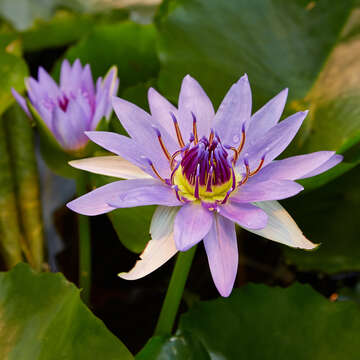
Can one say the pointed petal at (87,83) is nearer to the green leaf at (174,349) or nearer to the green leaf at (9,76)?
the green leaf at (9,76)

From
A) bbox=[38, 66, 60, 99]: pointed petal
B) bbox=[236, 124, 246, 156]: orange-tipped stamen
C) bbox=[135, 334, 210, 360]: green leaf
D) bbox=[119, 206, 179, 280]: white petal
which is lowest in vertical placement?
bbox=[135, 334, 210, 360]: green leaf

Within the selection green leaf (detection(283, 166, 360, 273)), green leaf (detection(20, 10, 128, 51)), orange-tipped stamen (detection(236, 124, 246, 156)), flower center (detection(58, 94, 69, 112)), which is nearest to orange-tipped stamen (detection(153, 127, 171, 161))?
orange-tipped stamen (detection(236, 124, 246, 156))

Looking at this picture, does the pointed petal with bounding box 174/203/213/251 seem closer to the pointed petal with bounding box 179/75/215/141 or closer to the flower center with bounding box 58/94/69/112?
the pointed petal with bounding box 179/75/215/141

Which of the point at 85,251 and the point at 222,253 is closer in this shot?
the point at 222,253

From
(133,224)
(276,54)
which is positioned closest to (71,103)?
(133,224)

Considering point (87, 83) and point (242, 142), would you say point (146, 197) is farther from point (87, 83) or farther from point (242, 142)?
point (87, 83)

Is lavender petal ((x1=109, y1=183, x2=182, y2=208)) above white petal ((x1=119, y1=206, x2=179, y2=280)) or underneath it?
above

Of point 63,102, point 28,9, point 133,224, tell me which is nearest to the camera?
point 133,224
